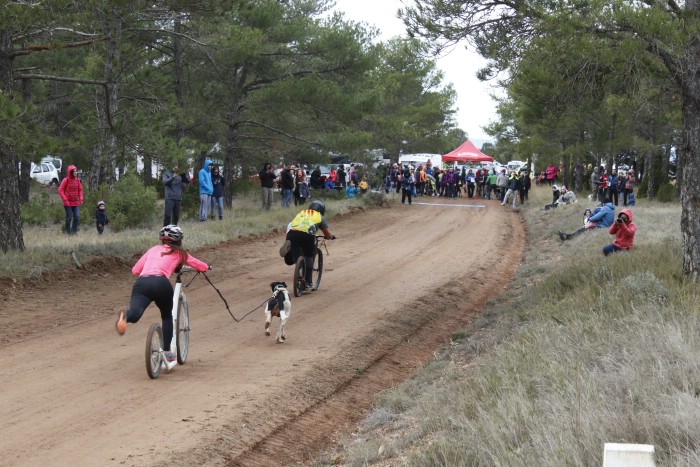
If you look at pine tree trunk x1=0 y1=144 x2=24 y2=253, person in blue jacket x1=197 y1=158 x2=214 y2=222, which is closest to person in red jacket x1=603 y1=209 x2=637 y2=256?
pine tree trunk x1=0 y1=144 x2=24 y2=253

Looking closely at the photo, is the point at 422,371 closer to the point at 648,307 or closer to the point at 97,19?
the point at 648,307

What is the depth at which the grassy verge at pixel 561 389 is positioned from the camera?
5.12 meters

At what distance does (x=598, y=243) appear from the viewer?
760 inches

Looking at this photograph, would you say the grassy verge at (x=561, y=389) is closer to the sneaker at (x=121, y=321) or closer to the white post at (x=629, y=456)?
the white post at (x=629, y=456)

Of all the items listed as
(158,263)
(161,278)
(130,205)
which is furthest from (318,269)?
(130,205)

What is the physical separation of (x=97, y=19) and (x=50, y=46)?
1.26 meters

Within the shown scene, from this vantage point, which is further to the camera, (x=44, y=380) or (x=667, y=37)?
(x=667, y=37)

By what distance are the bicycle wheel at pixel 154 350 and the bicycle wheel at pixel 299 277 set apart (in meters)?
5.26

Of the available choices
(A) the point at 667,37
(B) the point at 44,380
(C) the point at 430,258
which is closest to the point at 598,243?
(C) the point at 430,258

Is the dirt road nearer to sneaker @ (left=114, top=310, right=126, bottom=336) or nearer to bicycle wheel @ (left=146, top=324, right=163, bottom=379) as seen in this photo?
bicycle wheel @ (left=146, top=324, right=163, bottom=379)

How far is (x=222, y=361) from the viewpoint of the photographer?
10.1 meters

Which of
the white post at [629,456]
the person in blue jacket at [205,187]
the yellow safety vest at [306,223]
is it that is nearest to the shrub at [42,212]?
the person in blue jacket at [205,187]

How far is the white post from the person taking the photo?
361 cm

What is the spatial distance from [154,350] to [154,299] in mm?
551
